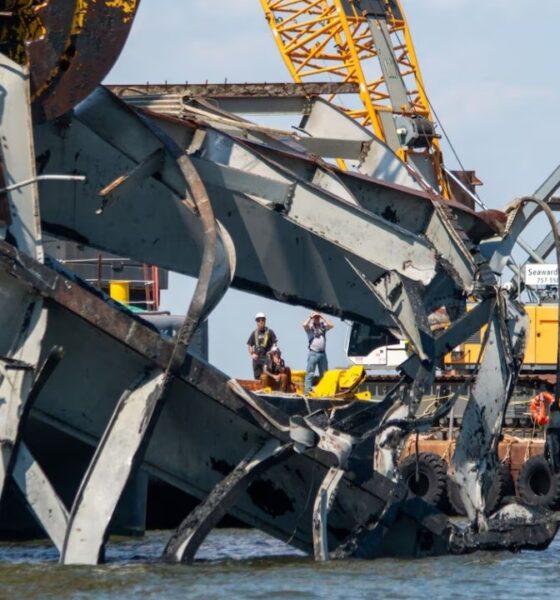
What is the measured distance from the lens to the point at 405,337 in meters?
19.5

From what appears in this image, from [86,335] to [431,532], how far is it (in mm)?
4261

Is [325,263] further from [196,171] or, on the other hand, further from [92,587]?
[92,587]

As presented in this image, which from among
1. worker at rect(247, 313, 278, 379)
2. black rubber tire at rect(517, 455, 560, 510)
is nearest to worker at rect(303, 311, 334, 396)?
worker at rect(247, 313, 278, 379)

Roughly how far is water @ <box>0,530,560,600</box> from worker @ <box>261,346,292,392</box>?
7.12 m

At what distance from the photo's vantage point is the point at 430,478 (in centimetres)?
3153

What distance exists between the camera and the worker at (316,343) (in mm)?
30438

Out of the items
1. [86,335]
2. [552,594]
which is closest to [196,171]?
[86,335]

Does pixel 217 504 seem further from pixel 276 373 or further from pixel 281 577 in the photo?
pixel 276 373

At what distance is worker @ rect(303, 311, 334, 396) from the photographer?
1198 inches

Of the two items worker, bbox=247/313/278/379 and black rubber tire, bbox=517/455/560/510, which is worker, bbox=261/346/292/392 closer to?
worker, bbox=247/313/278/379

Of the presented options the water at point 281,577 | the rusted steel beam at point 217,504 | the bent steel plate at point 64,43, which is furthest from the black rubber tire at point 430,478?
the bent steel plate at point 64,43

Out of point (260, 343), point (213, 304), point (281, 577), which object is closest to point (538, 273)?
point (260, 343)

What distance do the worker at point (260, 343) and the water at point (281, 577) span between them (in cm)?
843

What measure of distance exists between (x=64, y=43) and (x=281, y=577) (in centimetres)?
520
